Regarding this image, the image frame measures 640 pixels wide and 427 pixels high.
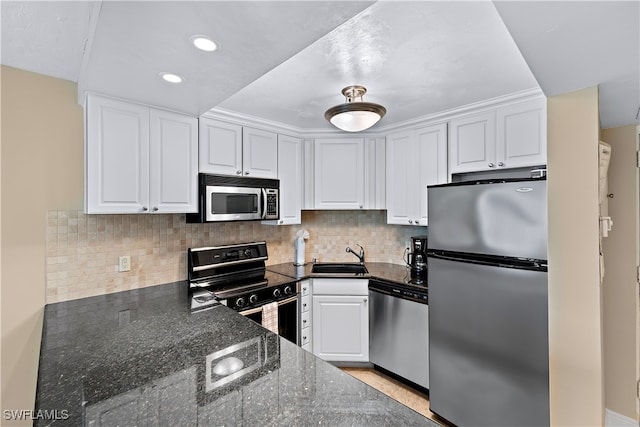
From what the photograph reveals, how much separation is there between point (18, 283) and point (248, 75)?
6.07ft

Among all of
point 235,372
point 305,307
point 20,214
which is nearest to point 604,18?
point 235,372

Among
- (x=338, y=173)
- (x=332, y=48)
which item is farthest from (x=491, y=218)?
(x=338, y=173)

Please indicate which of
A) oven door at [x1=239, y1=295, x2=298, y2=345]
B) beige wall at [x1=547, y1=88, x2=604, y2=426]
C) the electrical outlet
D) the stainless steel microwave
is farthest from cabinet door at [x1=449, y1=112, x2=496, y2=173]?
the electrical outlet

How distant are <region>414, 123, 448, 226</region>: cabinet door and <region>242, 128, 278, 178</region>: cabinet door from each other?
1368 millimetres

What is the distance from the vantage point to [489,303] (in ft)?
6.11

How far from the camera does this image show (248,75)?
151 cm

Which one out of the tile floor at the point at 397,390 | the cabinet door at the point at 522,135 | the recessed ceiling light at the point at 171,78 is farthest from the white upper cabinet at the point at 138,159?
the cabinet door at the point at 522,135

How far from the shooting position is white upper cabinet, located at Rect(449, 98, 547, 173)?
2104 mm

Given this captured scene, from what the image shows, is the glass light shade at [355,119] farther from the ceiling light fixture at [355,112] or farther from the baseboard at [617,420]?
the baseboard at [617,420]

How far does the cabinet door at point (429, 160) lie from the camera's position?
104 inches

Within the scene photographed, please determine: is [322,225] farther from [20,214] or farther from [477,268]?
[20,214]

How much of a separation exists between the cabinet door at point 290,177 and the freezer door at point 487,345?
1435 millimetres

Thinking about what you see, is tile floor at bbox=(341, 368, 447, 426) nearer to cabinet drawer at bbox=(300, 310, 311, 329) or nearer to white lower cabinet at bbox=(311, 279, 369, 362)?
white lower cabinet at bbox=(311, 279, 369, 362)

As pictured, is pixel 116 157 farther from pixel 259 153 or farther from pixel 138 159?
pixel 259 153
